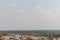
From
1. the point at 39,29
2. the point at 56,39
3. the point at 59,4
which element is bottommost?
the point at 56,39

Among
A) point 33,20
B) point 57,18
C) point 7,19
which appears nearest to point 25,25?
point 33,20

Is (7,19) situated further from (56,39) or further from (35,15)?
(56,39)

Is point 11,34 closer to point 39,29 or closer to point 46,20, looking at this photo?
point 39,29

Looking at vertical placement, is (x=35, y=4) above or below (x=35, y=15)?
above

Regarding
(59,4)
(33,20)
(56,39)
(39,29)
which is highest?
(59,4)

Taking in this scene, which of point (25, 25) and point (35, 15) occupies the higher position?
point (35, 15)

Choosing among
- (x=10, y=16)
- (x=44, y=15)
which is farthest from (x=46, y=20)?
(x=10, y=16)

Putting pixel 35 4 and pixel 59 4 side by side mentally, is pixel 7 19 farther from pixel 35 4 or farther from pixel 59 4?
pixel 59 4

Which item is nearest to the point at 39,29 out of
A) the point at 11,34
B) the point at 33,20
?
the point at 33,20
